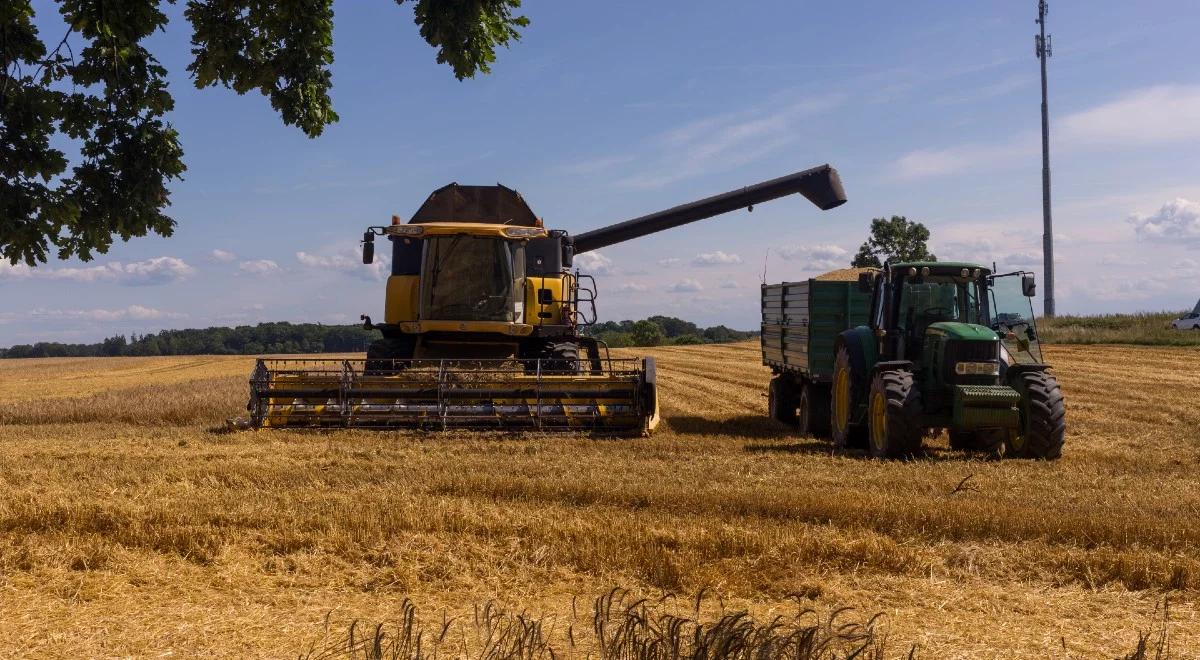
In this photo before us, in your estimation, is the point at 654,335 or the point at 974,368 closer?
the point at 974,368

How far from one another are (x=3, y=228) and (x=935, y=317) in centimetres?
828

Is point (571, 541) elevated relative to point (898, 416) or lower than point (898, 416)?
lower

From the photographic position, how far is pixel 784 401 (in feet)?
48.8

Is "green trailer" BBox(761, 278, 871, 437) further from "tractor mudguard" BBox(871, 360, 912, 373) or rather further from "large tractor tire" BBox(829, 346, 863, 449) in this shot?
"tractor mudguard" BBox(871, 360, 912, 373)

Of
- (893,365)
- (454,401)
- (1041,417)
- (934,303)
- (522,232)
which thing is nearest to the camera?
(1041,417)

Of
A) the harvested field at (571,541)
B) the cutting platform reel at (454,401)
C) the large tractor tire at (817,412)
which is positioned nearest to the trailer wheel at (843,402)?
the large tractor tire at (817,412)

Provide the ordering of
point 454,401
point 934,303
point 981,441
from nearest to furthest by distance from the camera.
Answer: point 981,441
point 934,303
point 454,401

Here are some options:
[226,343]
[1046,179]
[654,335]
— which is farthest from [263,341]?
[1046,179]

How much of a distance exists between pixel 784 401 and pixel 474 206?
489cm

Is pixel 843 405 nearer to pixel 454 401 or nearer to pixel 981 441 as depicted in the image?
pixel 981 441

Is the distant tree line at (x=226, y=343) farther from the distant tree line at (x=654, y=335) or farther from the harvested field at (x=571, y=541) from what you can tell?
the harvested field at (x=571, y=541)

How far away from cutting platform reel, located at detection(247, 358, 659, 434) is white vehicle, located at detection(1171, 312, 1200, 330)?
27.3m

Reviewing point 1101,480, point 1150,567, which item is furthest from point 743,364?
point 1150,567

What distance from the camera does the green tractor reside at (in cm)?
993
